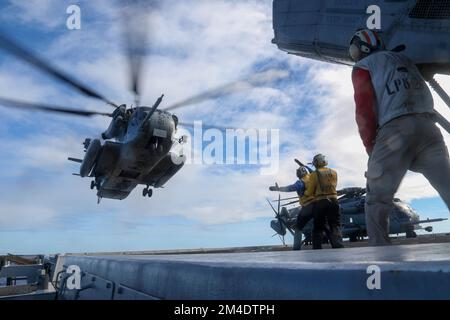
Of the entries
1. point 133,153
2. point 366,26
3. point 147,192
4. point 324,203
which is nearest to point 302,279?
point 324,203

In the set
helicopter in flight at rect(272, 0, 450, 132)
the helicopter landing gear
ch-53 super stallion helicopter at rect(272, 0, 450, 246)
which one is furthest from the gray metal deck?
the helicopter landing gear

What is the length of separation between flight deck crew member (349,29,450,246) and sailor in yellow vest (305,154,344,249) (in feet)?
10.9

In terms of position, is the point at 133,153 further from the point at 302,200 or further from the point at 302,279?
the point at 302,279

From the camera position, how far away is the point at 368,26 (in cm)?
602

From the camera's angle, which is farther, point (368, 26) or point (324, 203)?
point (324, 203)

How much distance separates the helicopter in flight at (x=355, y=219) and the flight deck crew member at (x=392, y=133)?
44.9ft

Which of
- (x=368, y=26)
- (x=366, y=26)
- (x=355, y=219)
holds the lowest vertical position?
(x=355, y=219)

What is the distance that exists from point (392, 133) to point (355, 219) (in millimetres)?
16324

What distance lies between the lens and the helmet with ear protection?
12.2 feet

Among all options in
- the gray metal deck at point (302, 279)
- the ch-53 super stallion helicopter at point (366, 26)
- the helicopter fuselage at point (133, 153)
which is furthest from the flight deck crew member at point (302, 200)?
the helicopter fuselage at point (133, 153)

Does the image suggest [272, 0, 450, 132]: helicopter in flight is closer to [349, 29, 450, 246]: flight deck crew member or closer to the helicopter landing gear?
[349, 29, 450, 246]: flight deck crew member

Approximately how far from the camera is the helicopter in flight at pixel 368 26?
5.24 meters
